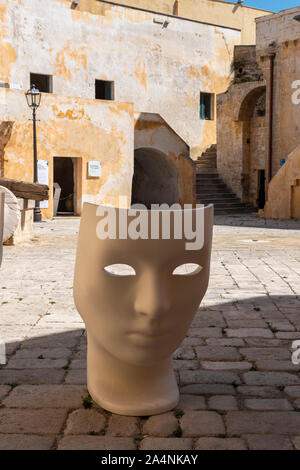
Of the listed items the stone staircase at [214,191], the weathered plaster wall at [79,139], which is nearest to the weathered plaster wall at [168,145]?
the stone staircase at [214,191]

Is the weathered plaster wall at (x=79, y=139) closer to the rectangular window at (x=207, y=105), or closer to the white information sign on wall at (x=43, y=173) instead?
the white information sign on wall at (x=43, y=173)

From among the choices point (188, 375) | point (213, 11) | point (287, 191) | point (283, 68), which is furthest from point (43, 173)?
point (213, 11)

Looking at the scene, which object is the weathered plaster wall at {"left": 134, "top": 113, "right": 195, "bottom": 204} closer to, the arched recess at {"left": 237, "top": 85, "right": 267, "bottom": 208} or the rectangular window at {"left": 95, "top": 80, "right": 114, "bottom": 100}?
the arched recess at {"left": 237, "top": 85, "right": 267, "bottom": 208}

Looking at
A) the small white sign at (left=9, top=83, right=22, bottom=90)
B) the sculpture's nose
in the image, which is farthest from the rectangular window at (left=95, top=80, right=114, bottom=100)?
the sculpture's nose

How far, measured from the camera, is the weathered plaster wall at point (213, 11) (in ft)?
93.7

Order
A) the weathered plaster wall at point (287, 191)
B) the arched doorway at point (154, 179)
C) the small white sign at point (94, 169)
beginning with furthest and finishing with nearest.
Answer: the arched doorway at point (154, 179) < the small white sign at point (94, 169) < the weathered plaster wall at point (287, 191)

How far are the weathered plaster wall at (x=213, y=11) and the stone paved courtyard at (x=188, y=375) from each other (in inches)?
908

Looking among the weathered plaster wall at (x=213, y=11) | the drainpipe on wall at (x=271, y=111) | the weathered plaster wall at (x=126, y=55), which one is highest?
the weathered plaster wall at (x=213, y=11)

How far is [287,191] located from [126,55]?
9.88 m

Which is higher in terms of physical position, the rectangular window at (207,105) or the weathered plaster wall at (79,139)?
the rectangular window at (207,105)

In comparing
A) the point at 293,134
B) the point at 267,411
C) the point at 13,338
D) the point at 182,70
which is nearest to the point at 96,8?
the point at 182,70
